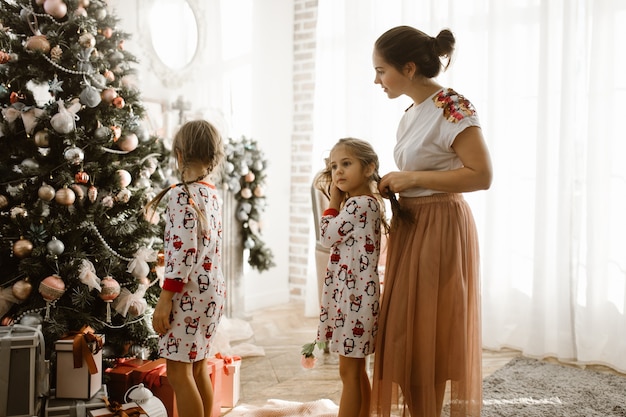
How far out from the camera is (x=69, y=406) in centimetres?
229

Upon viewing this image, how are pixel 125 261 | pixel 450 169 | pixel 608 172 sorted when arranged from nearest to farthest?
pixel 450 169 < pixel 125 261 < pixel 608 172

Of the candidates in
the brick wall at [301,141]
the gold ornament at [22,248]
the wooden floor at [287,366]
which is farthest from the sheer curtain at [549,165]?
the gold ornament at [22,248]

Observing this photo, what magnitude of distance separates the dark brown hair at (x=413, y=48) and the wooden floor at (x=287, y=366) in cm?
161

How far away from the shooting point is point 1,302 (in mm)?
2385

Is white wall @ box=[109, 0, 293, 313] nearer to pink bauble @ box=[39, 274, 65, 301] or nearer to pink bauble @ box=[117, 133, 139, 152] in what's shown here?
pink bauble @ box=[117, 133, 139, 152]

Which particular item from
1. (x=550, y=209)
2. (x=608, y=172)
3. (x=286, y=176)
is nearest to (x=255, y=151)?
(x=286, y=176)

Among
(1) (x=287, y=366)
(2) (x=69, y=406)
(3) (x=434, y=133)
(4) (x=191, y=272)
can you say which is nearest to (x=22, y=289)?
(2) (x=69, y=406)

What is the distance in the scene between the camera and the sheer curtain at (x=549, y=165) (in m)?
3.41

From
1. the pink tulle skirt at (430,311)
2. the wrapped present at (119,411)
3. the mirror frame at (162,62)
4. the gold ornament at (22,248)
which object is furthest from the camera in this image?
the mirror frame at (162,62)

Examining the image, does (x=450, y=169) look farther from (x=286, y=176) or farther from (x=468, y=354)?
(x=286, y=176)

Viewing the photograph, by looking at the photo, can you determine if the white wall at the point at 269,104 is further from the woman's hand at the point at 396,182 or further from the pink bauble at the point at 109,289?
the woman's hand at the point at 396,182

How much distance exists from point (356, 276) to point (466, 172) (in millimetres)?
507

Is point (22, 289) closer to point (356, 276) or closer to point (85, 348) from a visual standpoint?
point (85, 348)

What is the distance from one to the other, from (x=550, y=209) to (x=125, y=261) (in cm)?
248
